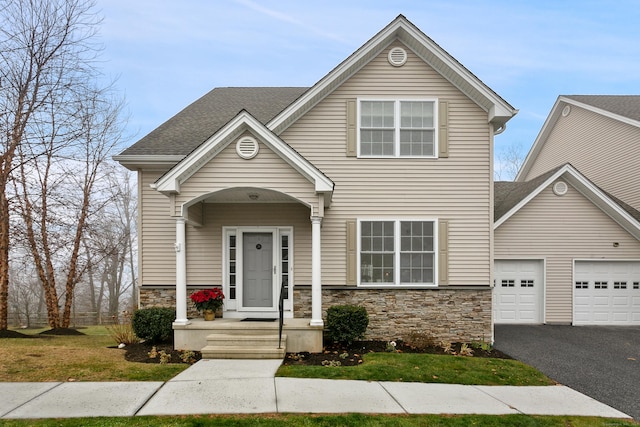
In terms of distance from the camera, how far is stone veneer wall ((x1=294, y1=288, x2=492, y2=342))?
927cm

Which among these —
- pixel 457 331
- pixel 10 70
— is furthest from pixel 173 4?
pixel 457 331

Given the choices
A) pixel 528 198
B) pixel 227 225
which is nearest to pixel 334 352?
pixel 227 225

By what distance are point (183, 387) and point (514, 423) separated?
4555 mm

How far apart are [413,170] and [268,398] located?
6.30 metres

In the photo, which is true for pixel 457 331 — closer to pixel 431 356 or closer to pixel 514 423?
pixel 431 356

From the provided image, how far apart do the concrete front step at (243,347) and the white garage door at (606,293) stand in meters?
9.45

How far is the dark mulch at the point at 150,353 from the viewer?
7.44 metres

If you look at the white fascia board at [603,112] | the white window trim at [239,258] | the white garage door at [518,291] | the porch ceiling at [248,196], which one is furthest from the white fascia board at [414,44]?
the white fascia board at [603,112]

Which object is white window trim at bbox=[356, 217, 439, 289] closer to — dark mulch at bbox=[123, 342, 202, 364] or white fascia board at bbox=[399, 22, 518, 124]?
white fascia board at bbox=[399, 22, 518, 124]

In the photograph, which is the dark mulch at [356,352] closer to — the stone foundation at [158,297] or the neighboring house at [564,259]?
the stone foundation at [158,297]

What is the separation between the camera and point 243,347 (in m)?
7.74

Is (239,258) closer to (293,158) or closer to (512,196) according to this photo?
(293,158)

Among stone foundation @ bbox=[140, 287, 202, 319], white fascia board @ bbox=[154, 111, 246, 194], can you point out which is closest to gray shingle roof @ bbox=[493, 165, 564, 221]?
white fascia board @ bbox=[154, 111, 246, 194]

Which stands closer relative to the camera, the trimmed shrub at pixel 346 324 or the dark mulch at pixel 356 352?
the dark mulch at pixel 356 352
